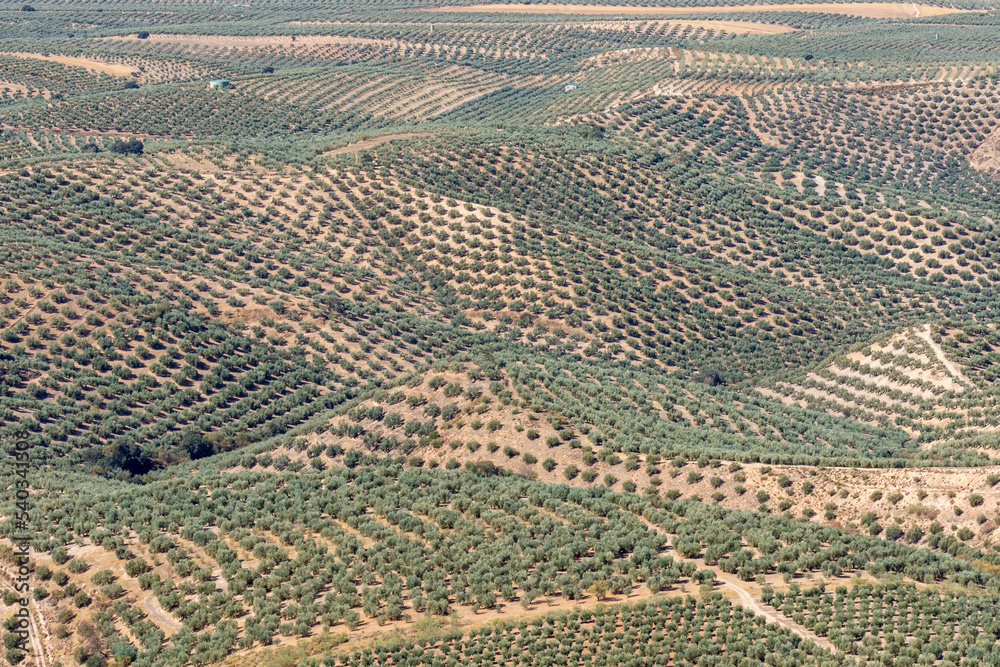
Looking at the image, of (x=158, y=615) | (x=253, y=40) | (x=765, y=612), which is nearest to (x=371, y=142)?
(x=158, y=615)

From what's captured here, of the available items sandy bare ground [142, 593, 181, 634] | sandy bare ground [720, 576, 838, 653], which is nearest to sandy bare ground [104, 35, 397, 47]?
sandy bare ground [142, 593, 181, 634]

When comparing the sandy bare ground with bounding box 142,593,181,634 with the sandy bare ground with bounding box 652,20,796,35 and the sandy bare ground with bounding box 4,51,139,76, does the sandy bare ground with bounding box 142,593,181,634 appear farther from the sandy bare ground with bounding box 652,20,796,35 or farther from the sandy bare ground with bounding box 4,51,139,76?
the sandy bare ground with bounding box 652,20,796,35

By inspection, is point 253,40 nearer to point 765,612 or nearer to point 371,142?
point 371,142

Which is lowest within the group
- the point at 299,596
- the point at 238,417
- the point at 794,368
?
the point at 794,368

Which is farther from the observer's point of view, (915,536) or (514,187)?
(514,187)

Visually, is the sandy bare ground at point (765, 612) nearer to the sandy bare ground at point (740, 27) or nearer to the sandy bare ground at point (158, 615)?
the sandy bare ground at point (158, 615)

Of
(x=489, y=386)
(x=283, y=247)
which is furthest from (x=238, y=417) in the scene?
(x=283, y=247)

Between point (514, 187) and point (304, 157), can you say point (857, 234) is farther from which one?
point (304, 157)
